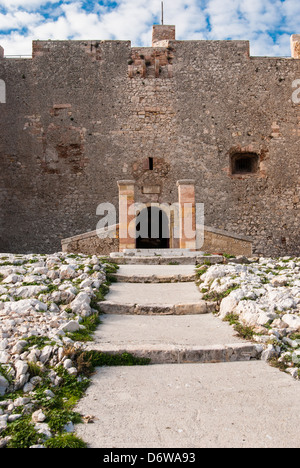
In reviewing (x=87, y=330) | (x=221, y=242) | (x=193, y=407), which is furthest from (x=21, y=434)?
(x=221, y=242)

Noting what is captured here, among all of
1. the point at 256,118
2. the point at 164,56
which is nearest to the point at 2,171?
the point at 164,56

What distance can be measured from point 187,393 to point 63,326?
1447 mm

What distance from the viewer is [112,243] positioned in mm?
10922

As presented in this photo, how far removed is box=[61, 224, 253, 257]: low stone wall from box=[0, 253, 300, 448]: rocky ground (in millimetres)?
4359

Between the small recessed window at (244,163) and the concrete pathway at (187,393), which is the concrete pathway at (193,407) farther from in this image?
the small recessed window at (244,163)

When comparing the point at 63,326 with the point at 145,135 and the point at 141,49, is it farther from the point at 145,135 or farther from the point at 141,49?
the point at 141,49

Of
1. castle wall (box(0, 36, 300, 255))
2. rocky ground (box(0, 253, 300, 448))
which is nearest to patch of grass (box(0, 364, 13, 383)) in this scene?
rocky ground (box(0, 253, 300, 448))

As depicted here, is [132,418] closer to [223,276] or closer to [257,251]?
[223,276]

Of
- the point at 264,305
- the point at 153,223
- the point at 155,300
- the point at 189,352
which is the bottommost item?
the point at 189,352

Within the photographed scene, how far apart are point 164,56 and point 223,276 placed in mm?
11633

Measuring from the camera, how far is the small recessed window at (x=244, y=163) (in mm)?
15148

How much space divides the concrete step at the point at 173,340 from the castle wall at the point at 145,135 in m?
10.2

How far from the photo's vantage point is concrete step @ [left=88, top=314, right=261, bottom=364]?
3.49 meters

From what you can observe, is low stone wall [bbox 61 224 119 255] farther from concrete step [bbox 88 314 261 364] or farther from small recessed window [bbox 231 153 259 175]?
small recessed window [bbox 231 153 259 175]
